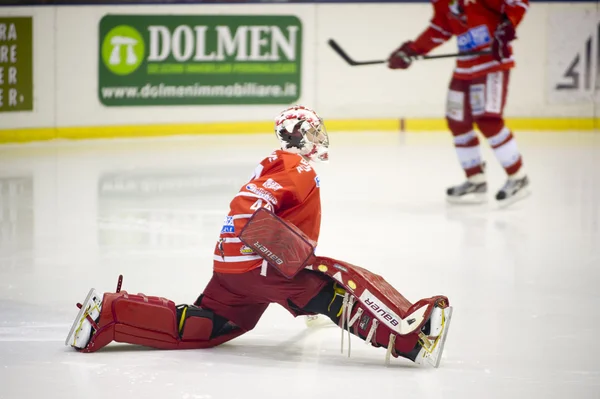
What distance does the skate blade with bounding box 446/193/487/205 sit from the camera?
6.69 metres

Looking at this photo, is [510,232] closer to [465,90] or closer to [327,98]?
[465,90]

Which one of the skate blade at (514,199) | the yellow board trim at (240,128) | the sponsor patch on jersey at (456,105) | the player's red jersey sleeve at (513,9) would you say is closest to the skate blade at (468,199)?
the skate blade at (514,199)

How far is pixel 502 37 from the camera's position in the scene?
6.29 m

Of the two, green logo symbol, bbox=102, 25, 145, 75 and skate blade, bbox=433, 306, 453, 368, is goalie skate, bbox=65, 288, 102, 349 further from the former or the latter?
green logo symbol, bbox=102, 25, 145, 75

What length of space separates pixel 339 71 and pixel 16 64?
261 cm

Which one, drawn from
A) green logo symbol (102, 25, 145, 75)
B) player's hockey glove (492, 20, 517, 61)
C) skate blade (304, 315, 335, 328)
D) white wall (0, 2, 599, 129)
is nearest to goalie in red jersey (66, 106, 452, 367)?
skate blade (304, 315, 335, 328)

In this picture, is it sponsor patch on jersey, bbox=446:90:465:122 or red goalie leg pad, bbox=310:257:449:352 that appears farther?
sponsor patch on jersey, bbox=446:90:465:122

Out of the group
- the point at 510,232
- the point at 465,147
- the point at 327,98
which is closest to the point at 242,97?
the point at 327,98

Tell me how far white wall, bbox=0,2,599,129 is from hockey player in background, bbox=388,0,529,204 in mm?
2741

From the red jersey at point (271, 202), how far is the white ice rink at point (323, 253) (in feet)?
0.97

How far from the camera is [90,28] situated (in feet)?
28.6

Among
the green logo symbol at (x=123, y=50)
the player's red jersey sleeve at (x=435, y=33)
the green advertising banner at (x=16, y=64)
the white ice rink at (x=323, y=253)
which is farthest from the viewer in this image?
the green logo symbol at (x=123, y=50)

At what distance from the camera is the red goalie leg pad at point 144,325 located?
337cm

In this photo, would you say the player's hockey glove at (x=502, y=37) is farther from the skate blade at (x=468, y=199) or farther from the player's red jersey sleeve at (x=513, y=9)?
the skate blade at (x=468, y=199)
